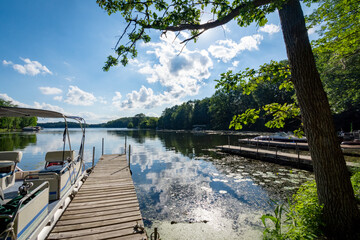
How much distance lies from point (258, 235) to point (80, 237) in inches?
208

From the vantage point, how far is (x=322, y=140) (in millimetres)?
2807

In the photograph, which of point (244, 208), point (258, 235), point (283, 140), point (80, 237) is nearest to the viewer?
point (80, 237)

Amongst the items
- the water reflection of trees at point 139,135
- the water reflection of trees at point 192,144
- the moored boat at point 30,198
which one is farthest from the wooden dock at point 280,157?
the water reflection of trees at point 139,135

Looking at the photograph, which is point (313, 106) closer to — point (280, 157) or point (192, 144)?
point (280, 157)

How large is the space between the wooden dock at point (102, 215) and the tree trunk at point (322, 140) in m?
3.82

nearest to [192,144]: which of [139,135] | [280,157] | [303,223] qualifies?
[280,157]

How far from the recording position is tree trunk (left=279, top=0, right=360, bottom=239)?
9.10 feet

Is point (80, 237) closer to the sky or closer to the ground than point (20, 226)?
closer to the ground

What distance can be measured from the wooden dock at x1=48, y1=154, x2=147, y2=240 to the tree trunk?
382 cm

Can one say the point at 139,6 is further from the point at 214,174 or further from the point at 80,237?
the point at 214,174

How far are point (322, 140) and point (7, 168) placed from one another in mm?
9238

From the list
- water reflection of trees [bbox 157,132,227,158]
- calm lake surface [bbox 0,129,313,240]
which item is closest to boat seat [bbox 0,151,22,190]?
calm lake surface [bbox 0,129,313,240]

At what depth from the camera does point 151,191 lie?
914cm

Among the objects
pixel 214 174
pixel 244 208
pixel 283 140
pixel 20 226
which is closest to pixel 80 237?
pixel 20 226
